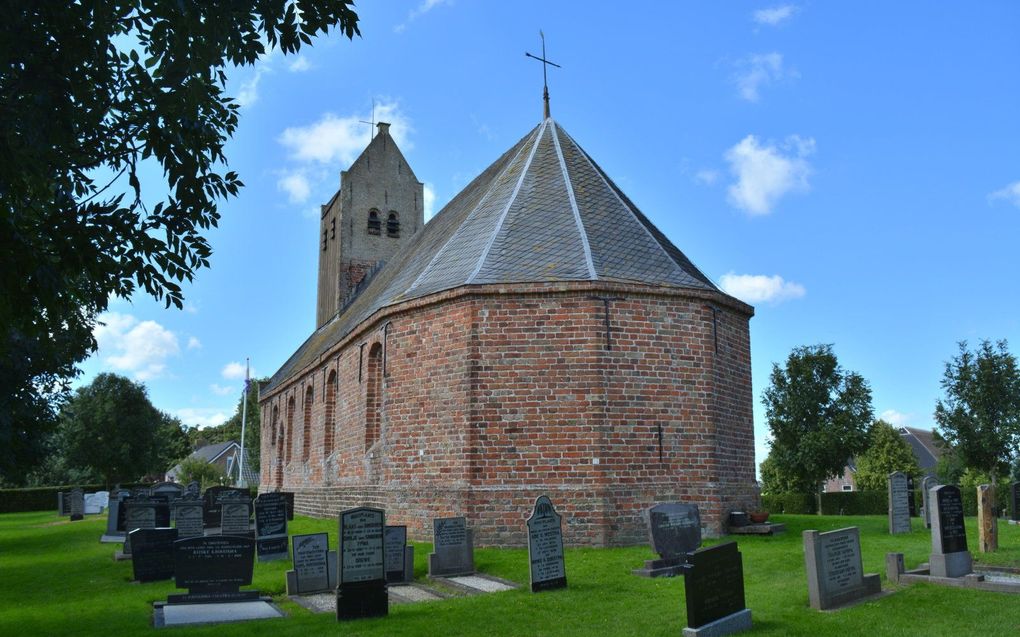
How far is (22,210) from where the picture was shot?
691cm

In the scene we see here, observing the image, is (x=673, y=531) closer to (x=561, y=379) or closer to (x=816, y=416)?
(x=561, y=379)

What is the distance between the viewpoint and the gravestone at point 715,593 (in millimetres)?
6926

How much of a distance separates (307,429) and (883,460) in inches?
1342

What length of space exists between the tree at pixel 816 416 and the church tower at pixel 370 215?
18.9 metres

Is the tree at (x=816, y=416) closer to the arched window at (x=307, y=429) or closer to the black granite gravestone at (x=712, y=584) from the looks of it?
the arched window at (x=307, y=429)

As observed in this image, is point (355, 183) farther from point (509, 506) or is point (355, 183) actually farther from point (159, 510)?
Answer: point (509, 506)

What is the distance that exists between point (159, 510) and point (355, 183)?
66.0ft

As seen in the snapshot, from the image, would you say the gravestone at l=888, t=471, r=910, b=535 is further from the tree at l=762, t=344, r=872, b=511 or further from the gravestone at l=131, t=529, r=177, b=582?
the tree at l=762, t=344, r=872, b=511

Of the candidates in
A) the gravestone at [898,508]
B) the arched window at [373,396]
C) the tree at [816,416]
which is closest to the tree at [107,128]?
the arched window at [373,396]

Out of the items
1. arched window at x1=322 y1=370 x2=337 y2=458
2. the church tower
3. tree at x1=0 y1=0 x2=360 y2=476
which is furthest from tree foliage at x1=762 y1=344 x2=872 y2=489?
tree at x1=0 y1=0 x2=360 y2=476

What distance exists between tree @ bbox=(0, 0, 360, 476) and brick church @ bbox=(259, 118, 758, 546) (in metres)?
7.31

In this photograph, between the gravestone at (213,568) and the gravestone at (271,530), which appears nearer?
the gravestone at (213,568)

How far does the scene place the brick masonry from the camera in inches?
531

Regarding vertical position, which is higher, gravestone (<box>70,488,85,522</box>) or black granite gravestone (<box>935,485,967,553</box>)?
black granite gravestone (<box>935,485,967,553</box>)
